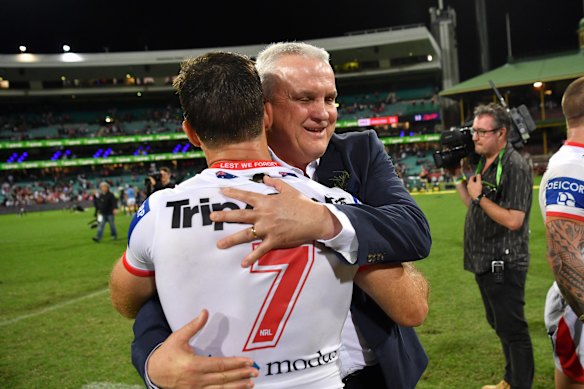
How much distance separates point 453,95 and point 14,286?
41.6 meters

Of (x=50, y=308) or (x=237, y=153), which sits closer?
(x=237, y=153)

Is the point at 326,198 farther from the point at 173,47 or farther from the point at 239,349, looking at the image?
the point at 173,47

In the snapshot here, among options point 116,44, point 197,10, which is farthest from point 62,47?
point 197,10

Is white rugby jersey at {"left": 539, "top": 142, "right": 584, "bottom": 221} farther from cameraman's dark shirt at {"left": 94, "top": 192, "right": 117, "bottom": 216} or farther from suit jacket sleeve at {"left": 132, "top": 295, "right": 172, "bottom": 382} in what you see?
cameraman's dark shirt at {"left": 94, "top": 192, "right": 117, "bottom": 216}

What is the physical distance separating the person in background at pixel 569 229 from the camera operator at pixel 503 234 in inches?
40.4

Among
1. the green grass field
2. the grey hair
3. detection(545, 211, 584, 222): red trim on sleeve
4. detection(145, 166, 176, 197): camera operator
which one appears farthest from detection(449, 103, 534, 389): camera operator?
detection(145, 166, 176, 197): camera operator

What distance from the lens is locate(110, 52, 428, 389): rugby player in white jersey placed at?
1.35 metres

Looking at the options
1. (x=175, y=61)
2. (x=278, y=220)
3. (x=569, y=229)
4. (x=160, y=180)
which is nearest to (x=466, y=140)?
(x=569, y=229)

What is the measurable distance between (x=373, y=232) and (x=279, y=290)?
316 mm

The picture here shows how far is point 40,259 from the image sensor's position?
13.1m

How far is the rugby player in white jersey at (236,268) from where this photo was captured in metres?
1.35

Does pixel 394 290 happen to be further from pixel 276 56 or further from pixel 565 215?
pixel 565 215

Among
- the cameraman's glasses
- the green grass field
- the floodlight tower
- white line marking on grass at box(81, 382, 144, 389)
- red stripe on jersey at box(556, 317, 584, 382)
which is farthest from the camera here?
the floodlight tower

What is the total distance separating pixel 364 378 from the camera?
1.86 m
